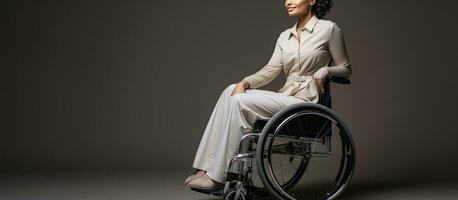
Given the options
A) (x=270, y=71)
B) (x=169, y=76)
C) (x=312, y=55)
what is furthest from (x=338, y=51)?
(x=169, y=76)

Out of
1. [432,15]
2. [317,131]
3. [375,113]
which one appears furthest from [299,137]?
[432,15]

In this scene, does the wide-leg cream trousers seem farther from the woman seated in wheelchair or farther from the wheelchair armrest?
the wheelchair armrest

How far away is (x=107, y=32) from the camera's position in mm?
4738

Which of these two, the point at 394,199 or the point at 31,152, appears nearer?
the point at 394,199

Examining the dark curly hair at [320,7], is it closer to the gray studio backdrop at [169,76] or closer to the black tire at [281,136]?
the black tire at [281,136]

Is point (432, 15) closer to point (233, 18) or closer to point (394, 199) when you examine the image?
point (233, 18)

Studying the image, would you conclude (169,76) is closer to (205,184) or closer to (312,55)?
(312,55)

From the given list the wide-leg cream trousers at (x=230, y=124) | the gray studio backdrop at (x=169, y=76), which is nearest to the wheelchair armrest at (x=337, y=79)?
the wide-leg cream trousers at (x=230, y=124)

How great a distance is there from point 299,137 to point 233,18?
73.4 inches

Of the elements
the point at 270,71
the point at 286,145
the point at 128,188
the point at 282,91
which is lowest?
the point at 128,188

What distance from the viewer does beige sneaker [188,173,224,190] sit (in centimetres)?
304

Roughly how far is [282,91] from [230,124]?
44cm

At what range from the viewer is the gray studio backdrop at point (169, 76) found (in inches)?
185

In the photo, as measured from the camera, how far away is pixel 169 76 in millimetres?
4758
